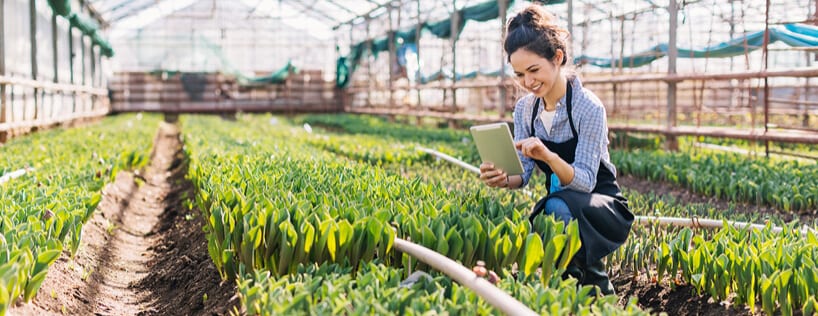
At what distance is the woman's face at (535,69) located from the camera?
306 centimetres

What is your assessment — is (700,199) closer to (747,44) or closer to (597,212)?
(597,212)

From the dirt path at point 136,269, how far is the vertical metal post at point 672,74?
5.28 metres

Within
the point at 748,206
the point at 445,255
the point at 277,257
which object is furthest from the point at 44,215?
the point at 748,206

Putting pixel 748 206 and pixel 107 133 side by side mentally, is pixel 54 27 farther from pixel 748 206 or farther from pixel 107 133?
pixel 748 206

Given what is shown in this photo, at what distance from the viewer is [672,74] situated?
8797 mm

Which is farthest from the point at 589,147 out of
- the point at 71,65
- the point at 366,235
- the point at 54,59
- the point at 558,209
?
the point at 71,65

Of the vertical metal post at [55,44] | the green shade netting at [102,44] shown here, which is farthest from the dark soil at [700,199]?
the green shade netting at [102,44]

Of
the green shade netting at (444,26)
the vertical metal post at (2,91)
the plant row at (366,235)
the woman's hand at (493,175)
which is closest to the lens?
the plant row at (366,235)

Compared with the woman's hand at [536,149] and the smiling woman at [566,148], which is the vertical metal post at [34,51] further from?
the woman's hand at [536,149]

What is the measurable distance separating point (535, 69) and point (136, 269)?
102 inches

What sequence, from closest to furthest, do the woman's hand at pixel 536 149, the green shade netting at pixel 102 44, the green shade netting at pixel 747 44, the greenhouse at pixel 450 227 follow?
1. the greenhouse at pixel 450 227
2. the woman's hand at pixel 536 149
3. the green shade netting at pixel 747 44
4. the green shade netting at pixel 102 44

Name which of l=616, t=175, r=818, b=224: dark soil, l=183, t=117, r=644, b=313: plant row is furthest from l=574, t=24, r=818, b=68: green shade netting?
l=183, t=117, r=644, b=313: plant row

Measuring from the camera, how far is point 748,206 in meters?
5.22

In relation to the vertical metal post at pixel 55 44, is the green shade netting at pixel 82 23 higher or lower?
higher
